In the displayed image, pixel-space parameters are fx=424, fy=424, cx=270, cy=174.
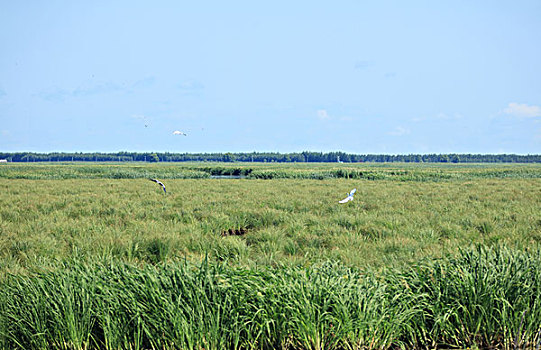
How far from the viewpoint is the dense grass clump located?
12.2 ft

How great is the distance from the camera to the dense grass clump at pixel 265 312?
373 centimetres

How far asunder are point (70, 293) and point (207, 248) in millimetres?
3792

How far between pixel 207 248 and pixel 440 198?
13.8 m

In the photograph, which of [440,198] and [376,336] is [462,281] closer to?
[376,336]

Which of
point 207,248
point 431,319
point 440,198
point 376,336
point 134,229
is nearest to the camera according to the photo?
point 376,336

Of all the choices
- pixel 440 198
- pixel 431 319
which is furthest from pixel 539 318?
pixel 440 198

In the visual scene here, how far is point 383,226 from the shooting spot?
33.5 feet

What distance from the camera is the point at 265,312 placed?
154 inches

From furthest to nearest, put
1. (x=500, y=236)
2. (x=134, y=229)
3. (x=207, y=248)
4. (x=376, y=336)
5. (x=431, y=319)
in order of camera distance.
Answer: (x=134, y=229)
(x=500, y=236)
(x=207, y=248)
(x=431, y=319)
(x=376, y=336)

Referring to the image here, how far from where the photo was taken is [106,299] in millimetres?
3961

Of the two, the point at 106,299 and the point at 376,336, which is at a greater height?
the point at 106,299

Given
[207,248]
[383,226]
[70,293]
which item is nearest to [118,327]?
[70,293]

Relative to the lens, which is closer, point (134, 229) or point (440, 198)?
point (134, 229)

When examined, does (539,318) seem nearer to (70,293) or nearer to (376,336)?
(376,336)
